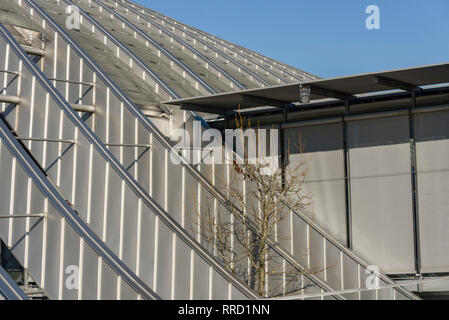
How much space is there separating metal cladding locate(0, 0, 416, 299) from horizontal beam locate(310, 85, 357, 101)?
3.04m

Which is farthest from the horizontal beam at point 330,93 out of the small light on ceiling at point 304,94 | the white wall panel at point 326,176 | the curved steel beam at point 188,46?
the curved steel beam at point 188,46

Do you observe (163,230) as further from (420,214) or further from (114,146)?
(420,214)

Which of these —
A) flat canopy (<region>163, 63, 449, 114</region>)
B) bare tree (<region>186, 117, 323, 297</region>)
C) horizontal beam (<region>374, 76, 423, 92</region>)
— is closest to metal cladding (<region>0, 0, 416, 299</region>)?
bare tree (<region>186, 117, 323, 297</region>)

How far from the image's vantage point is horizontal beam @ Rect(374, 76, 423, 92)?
15.7m

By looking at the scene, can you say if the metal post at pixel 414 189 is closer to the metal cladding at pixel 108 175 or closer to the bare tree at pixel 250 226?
the metal cladding at pixel 108 175

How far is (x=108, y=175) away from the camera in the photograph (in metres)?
14.7

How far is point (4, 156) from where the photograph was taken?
12.3 meters

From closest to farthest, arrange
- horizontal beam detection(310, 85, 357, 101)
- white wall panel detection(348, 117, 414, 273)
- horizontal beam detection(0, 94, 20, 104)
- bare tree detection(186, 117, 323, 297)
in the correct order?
horizontal beam detection(0, 94, 20, 104) < horizontal beam detection(310, 85, 357, 101) < bare tree detection(186, 117, 323, 297) < white wall panel detection(348, 117, 414, 273)

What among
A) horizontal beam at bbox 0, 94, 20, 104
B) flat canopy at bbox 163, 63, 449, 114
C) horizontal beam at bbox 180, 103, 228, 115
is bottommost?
horizontal beam at bbox 0, 94, 20, 104

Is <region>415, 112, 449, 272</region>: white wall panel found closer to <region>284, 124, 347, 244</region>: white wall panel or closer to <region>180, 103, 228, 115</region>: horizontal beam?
<region>284, 124, 347, 244</region>: white wall panel

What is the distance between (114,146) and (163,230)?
13.4 feet

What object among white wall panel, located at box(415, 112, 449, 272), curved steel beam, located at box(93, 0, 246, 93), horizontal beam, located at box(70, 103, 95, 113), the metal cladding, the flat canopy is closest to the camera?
the metal cladding

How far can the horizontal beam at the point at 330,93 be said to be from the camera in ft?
54.6

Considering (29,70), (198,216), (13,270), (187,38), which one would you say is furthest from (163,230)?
(187,38)
